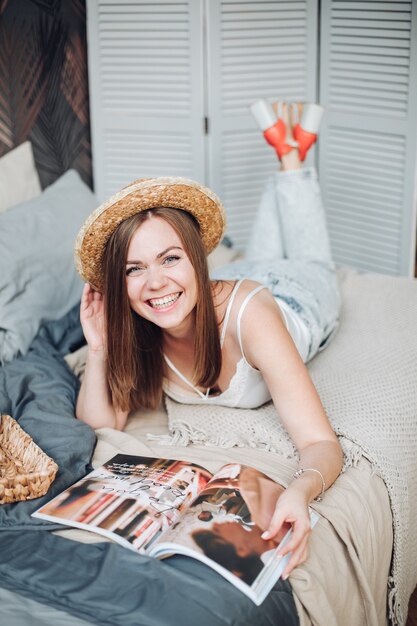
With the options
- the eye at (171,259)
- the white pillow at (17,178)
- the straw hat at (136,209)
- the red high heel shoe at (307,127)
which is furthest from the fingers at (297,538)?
the red high heel shoe at (307,127)

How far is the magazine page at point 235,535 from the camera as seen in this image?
44.6 inches

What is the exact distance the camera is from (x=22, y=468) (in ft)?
4.63

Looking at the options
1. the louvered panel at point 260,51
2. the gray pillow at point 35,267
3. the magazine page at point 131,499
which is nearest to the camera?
the magazine page at point 131,499

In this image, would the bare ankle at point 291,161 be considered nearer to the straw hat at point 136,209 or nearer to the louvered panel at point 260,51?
the louvered panel at point 260,51

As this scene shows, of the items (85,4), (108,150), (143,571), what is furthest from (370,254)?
(143,571)

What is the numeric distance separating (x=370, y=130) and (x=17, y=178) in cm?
155

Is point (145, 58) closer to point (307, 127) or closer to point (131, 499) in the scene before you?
point (307, 127)

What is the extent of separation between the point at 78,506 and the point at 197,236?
63cm

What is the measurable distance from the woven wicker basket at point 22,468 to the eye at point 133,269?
1.31ft

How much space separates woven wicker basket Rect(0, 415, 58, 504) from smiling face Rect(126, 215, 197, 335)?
0.37 m

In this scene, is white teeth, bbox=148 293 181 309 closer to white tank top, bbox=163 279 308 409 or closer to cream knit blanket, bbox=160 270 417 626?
white tank top, bbox=163 279 308 409

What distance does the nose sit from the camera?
4.92 ft

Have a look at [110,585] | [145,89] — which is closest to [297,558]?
[110,585]

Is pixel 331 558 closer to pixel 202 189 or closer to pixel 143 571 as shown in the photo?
pixel 143 571
